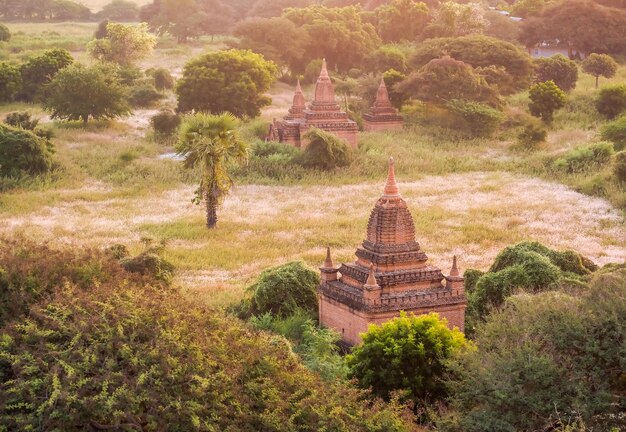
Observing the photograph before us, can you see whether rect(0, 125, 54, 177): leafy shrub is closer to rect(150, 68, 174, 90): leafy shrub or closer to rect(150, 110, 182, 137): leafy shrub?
rect(150, 110, 182, 137): leafy shrub

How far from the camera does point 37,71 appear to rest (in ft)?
221

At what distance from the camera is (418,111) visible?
60938mm

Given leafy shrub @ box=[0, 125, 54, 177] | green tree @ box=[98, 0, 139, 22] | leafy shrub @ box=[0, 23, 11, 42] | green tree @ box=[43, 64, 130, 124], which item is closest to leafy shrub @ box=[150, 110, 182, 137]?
green tree @ box=[43, 64, 130, 124]

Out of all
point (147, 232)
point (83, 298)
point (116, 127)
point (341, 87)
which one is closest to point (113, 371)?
point (83, 298)

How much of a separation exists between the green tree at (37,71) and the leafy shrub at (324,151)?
23.8 meters

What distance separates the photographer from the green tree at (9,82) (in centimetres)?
6547

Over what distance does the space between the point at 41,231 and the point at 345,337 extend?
16.8 metres

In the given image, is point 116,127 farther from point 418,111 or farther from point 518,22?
point 518,22

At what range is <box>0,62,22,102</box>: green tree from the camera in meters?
65.5

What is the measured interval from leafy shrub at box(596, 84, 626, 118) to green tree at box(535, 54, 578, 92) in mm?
5986

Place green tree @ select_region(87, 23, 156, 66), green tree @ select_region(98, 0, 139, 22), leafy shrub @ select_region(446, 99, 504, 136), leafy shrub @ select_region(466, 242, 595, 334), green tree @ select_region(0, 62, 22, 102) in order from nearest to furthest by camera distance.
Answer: leafy shrub @ select_region(466, 242, 595, 334) < leafy shrub @ select_region(446, 99, 504, 136) < green tree @ select_region(0, 62, 22, 102) < green tree @ select_region(87, 23, 156, 66) < green tree @ select_region(98, 0, 139, 22)

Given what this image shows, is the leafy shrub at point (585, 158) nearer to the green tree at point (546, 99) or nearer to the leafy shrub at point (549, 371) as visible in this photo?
the green tree at point (546, 99)

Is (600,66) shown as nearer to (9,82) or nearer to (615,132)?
(615,132)

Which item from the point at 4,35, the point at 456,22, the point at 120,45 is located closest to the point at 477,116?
the point at 456,22
